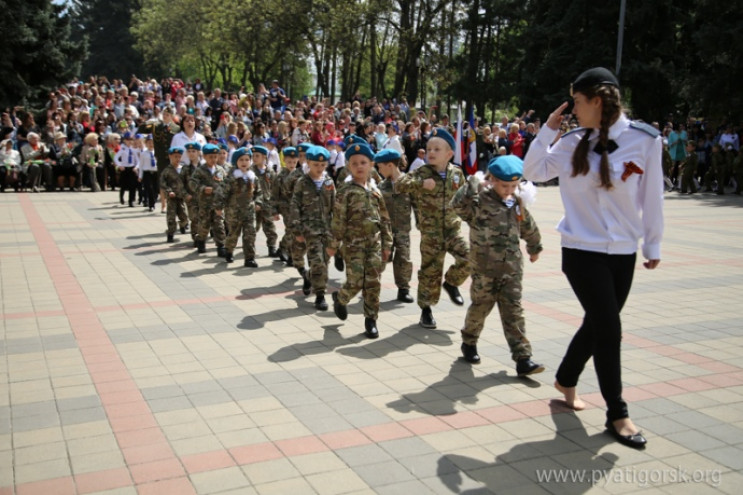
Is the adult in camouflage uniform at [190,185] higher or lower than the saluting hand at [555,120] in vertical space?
lower

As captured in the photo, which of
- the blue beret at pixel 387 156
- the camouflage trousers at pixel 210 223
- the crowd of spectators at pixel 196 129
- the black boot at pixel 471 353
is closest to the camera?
the black boot at pixel 471 353

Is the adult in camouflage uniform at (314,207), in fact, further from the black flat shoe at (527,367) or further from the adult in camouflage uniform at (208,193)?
the adult in camouflage uniform at (208,193)

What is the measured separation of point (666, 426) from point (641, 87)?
33216 mm

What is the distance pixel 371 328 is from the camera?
7.27 m

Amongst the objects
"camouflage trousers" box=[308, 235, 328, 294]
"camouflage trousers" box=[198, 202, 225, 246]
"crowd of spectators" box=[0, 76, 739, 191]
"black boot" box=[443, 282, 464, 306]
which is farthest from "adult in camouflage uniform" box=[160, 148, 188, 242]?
"black boot" box=[443, 282, 464, 306]

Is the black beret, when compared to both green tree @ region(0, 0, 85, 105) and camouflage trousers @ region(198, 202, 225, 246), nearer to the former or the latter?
camouflage trousers @ region(198, 202, 225, 246)

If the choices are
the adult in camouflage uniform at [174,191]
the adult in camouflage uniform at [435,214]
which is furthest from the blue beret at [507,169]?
the adult in camouflage uniform at [174,191]

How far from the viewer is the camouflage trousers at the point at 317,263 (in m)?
8.53

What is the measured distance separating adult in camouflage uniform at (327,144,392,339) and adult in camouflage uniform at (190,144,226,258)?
5005 mm

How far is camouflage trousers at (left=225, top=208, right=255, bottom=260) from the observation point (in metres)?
11.2

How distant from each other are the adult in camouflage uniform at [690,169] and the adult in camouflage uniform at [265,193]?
17.4 m

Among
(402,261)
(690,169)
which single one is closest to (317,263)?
(402,261)

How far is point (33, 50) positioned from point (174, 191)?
65.1 feet

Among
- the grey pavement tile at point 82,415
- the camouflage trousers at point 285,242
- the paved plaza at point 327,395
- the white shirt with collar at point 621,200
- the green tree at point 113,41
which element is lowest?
the grey pavement tile at point 82,415
